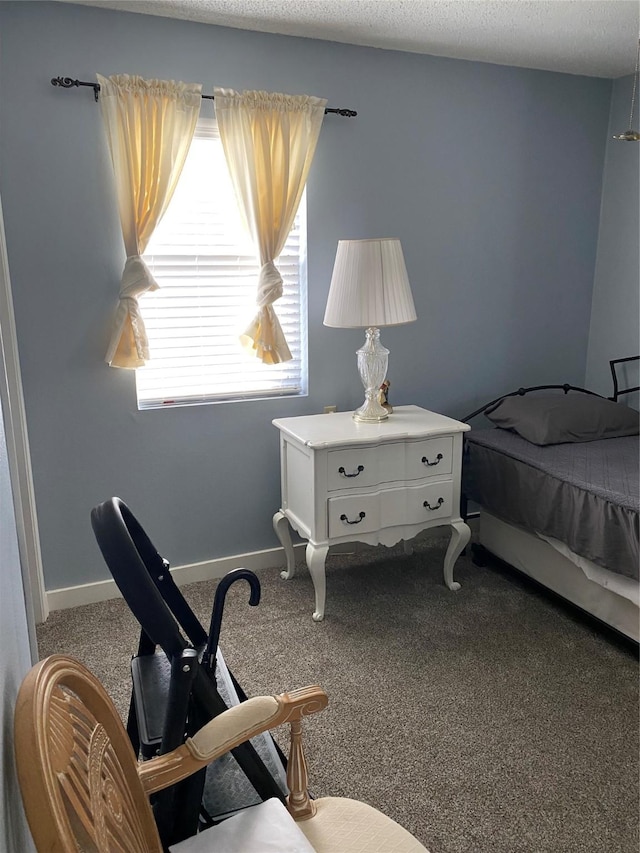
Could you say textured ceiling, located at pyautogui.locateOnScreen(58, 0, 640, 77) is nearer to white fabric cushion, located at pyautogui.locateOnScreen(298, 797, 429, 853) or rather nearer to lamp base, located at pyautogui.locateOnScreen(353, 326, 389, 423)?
lamp base, located at pyautogui.locateOnScreen(353, 326, 389, 423)

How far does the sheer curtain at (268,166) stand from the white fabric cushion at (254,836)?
2067 millimetres

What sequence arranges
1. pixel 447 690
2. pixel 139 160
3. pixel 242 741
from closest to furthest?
pixel 242 741 < pixel 447 690 < pixel 139 160

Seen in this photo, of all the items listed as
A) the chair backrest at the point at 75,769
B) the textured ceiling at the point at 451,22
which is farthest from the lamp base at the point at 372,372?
the chair backrest at the point at 75,769

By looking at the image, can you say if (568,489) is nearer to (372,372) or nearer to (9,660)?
(372,372)

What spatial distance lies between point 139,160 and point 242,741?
88.9 inches

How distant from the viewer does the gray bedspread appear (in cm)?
246

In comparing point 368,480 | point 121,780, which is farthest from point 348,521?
point 121,780

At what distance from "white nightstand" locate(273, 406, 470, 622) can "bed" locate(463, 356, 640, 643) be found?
0.28 metres

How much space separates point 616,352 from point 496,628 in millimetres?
1873

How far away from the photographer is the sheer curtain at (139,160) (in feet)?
8.58

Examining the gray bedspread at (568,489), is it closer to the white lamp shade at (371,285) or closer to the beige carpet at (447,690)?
the beige carpet at (447,690)

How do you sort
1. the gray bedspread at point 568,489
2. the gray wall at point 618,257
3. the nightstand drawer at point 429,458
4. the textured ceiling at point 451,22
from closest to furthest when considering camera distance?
1. the gray bedspread at point 568,489
2. the textured ceiling at point 451,22
3. the nightstand drawer at point 429,458
4. the gray wall at point 618,257

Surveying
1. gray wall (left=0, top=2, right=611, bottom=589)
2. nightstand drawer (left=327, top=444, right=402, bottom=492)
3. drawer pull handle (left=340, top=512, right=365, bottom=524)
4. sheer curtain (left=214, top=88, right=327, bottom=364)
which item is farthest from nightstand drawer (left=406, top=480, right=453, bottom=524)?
sheer curtain (left=214, top=88, right=327, bottom=364)

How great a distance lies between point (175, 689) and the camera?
4.06 ft
